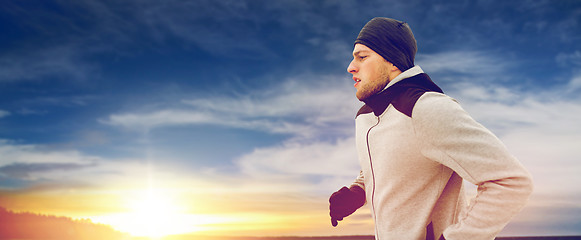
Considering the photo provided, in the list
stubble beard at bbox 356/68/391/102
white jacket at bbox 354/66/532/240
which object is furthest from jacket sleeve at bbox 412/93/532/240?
stubble beard at bbox 356/68/391/102

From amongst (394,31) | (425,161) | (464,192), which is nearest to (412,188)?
(425,161)

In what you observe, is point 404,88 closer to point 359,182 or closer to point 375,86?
point 375,86

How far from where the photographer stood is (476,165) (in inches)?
87.6

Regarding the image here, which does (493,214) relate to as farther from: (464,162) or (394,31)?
(394,31)

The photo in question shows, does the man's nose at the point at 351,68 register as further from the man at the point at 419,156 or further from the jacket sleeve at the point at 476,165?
the jacket sleeve at the point at 476,165

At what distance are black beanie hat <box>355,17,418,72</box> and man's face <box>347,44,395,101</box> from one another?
0.14ft

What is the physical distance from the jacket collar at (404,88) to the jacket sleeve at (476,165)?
0.72ft

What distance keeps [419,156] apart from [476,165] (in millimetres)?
320

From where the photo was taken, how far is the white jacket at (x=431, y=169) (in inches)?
86.2

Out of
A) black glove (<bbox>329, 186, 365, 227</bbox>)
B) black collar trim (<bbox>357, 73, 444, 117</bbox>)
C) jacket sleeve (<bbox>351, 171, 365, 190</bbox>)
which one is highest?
black collar trim (<bbox>357, 73, 444, 117</bbox>)

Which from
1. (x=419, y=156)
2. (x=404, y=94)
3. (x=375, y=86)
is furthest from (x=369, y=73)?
(x=419, y=156)

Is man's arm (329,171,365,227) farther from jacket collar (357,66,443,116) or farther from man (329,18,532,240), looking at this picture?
jacket collar (357,66,443,116)

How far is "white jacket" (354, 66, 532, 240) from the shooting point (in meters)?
2.19

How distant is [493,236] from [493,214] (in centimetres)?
13
